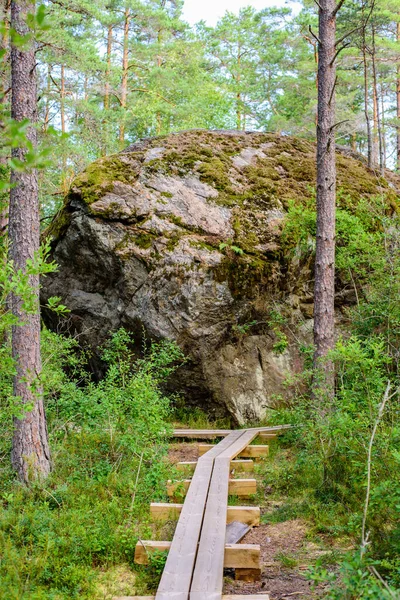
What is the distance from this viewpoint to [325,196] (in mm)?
7258

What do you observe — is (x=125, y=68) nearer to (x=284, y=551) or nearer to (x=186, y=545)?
(x=284, y=551)

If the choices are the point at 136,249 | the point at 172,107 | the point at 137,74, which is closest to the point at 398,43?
the point at 172,107

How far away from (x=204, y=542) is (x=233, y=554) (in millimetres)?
224

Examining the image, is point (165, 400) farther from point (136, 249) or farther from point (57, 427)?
point (136, 249)

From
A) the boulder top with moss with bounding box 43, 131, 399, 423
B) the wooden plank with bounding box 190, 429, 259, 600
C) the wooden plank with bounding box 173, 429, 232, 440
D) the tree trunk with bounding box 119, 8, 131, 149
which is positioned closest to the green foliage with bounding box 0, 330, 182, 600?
the wooden plank with bounding box 190, 429, 259, 600

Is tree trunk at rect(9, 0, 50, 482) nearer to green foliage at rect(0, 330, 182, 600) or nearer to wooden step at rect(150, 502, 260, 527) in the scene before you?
green foliage at rect(0, 330, 182, 600)

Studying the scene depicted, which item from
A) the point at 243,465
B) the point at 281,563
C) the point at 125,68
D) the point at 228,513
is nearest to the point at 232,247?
the point at 243,465

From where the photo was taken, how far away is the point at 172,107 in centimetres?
2033

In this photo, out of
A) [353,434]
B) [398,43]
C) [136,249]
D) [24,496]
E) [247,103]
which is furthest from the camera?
[247,103]

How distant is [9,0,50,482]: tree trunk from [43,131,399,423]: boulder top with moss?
2.61m

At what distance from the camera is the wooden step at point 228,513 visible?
452 cm

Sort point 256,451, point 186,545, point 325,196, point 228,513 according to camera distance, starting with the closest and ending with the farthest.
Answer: point 186,545 < point 228,513 < point 256,451 < point 325,196

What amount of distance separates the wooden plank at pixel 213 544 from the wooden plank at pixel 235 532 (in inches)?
8.0

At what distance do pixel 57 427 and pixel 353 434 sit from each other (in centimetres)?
341
